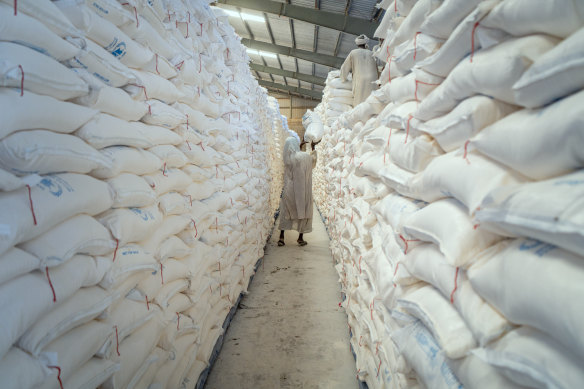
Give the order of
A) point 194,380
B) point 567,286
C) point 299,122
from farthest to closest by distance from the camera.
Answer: point 299,122 → point 194,380 → point 567,286

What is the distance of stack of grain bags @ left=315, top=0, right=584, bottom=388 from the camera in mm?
579

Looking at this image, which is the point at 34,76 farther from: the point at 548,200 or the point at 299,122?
the point at 299,122

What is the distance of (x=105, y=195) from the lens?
111cm

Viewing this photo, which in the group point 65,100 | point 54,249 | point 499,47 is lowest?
point 54,249

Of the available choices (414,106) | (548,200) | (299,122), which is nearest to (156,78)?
(414,106)

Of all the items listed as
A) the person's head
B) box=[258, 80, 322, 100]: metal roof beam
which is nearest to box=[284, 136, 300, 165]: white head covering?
the person's head

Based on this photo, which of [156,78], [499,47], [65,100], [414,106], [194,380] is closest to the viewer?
[499,47]

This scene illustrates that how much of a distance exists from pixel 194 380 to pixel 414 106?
1.85m

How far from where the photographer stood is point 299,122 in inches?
656

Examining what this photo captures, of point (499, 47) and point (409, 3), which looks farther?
point (409, 3)

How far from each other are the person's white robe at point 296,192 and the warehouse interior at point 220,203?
2.85 metres

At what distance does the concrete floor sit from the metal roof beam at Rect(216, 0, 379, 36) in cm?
419

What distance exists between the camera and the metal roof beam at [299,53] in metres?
7.89

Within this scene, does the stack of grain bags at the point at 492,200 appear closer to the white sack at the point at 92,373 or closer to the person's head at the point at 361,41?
the white sack at the point at 92,373
